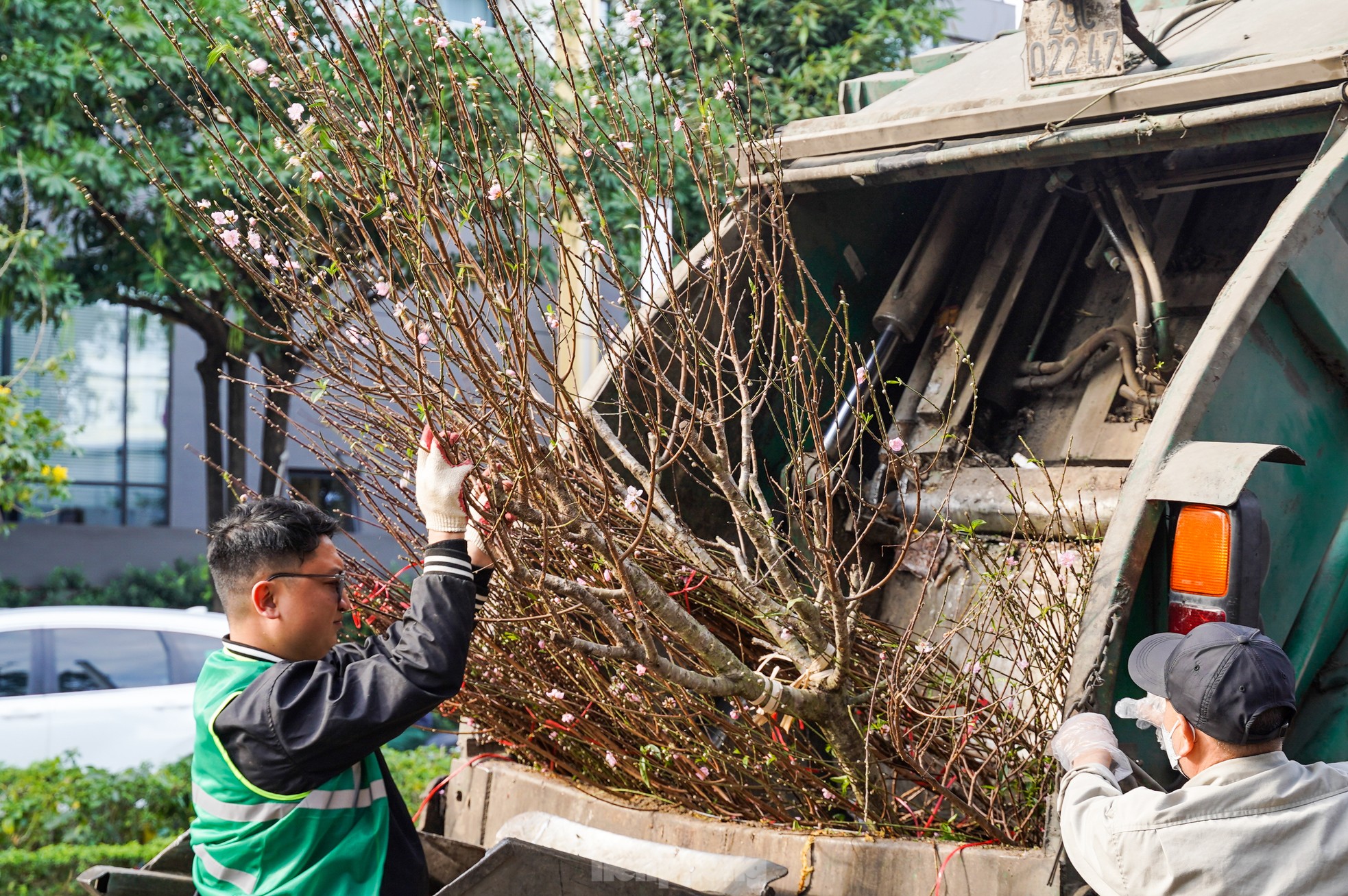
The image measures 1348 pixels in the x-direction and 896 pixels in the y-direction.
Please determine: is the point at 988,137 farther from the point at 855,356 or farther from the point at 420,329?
the point at 420,329

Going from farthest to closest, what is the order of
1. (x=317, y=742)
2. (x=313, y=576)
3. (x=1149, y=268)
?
(x=1149, y=268) → (x=313, y=576) → (x=317, y=742)

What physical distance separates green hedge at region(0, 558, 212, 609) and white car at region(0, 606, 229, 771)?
6.95 m

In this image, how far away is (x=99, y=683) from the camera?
22.4 feet

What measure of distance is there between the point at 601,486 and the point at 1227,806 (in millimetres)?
1346

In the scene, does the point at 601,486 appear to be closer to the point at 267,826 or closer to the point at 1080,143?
the point at 267,826

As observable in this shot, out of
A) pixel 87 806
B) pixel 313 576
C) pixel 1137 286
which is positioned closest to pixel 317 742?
pixel 313 576

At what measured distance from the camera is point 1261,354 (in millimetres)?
2531

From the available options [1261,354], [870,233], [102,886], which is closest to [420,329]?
[102,886]

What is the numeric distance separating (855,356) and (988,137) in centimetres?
70

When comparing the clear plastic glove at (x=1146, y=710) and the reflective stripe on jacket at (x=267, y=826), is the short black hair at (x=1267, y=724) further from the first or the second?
the reflective stripe on jacket at (x=267, y=826)

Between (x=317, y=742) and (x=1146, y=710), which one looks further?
(x=1146, y=710)

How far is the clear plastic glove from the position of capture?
2.05m

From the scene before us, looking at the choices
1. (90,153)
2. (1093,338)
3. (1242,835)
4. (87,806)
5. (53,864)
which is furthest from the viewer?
(90,153)

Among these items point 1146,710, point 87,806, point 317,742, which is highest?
point 1146,710
